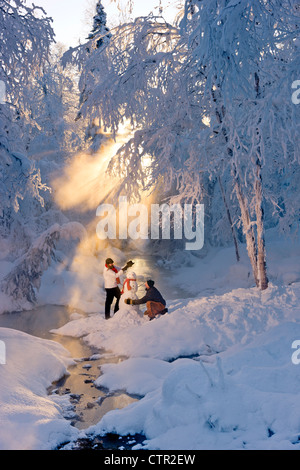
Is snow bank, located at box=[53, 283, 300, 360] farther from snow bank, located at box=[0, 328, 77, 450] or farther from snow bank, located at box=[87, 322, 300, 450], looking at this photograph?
snow bank, located at box=[87, 322, 300, 450]

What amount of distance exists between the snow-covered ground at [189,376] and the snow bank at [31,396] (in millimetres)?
15

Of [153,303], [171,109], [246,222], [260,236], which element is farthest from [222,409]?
[171,109]

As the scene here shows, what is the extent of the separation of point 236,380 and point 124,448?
1606mm

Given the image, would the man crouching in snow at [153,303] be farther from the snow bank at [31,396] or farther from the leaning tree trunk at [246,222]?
the leaning tree trunk at [246,222]

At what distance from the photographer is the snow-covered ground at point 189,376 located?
430 cm

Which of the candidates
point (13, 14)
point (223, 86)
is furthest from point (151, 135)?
point (223, 86)

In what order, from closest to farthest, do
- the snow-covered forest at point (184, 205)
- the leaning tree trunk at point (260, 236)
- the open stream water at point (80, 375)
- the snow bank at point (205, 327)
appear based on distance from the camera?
the snow-covered forest at point (184, 205)
the open stream water at point (80, 375)
the snow bank at point (205, 327)
the leaning tree trunk at point (260, 236)

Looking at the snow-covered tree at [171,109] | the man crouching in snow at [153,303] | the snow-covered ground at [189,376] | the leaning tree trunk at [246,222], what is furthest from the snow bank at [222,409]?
the snow-covered tree at [171,109]

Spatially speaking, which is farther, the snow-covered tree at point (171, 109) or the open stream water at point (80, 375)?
the snow-covered tree at point (171, 109)

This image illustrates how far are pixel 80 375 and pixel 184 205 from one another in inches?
219

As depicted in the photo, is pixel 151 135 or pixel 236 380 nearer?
pixel 236 380

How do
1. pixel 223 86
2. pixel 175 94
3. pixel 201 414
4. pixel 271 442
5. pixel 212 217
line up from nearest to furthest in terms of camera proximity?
1. pixel 271 442
2. pixel 201 414
3. pixel 223 86
4. pixel 175 94
5. pixel 212 217
